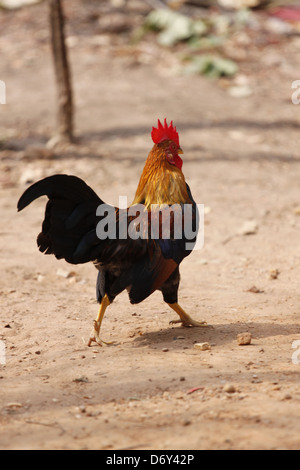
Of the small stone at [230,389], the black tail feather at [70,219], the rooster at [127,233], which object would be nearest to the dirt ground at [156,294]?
the small stone at [230,389]

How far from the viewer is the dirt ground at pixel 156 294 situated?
3387mm

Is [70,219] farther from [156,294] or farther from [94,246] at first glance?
[156,294]

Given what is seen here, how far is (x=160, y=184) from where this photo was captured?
4.60 metres

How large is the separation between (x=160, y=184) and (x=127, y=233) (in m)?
0.47

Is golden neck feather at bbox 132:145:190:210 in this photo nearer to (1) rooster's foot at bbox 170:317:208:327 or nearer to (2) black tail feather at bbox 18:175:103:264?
(2) black tail feather at bbox 18:175:103:264

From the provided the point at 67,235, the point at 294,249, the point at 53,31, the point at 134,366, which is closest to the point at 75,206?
the point at 67,235

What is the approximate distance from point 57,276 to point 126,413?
9.43 feet

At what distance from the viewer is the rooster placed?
166 inches

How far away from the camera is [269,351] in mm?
4293

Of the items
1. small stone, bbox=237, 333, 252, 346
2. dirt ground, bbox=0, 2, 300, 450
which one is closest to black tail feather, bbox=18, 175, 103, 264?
dirt ground, bbox=0, 2, 300, 450

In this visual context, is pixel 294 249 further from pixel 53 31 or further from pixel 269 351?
pixel 53 31

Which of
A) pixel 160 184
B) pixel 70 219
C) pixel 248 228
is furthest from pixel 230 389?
pixel 248 228

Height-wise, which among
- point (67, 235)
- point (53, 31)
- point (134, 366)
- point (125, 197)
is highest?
point (53, 31)
